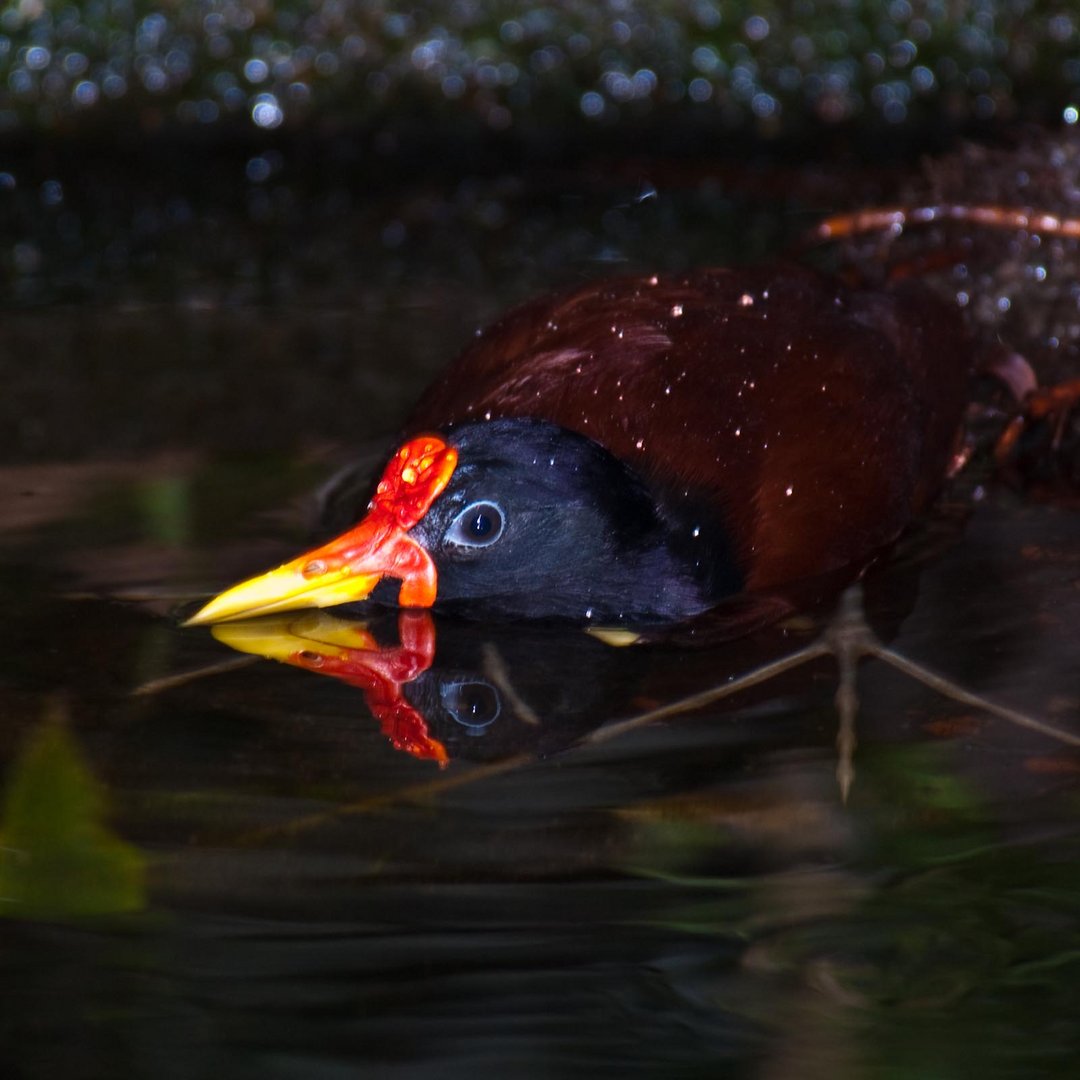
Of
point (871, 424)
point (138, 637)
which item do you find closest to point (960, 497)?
point (871, 424)

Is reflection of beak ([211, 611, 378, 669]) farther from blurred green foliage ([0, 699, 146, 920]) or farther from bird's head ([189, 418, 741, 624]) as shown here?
blurred green foliage ([0, 699, 146, 920])

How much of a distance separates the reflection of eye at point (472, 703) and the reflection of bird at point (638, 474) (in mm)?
178

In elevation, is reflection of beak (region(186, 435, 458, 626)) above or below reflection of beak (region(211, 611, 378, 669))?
above

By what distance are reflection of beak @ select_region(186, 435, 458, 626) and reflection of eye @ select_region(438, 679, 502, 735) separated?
0.62 feet

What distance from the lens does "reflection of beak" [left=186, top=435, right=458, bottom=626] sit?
225cm

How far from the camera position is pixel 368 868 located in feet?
5.75

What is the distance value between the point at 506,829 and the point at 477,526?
0.54 meters

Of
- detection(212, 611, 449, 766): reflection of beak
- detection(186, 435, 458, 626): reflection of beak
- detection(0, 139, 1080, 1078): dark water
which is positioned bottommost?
detection(0, 139, 1080, 1078): dark water

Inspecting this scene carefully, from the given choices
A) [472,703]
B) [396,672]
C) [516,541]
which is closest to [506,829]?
[472,703]

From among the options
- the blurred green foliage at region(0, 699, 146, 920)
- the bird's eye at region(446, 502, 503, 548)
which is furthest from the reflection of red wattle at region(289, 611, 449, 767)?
the blurred green foliage at region(0, 699, 146, 920)

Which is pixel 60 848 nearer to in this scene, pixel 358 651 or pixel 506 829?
pixel 506 829

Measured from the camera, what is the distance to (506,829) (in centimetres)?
182

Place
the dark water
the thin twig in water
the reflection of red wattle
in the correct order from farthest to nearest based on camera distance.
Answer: the thin twig in water
the reflection of red wattle
the dark water

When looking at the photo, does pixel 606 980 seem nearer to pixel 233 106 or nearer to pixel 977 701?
pixel 977 701
